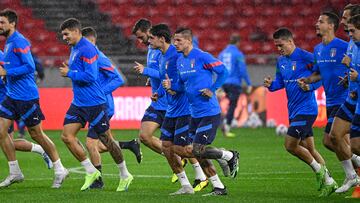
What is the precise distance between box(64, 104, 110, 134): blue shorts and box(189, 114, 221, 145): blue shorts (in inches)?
62.5

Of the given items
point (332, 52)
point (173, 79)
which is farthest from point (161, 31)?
point (332, 52)

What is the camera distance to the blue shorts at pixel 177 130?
41.1 ft

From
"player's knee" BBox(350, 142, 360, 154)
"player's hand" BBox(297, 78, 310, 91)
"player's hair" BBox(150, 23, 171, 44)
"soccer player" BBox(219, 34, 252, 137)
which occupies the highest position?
"player's hair" BBox(150, 23, 171, 44)

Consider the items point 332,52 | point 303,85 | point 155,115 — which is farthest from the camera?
point 155,115

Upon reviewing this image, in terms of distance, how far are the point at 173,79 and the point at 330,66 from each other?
2.15 meters

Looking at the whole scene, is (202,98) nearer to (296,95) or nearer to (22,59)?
(296,95)

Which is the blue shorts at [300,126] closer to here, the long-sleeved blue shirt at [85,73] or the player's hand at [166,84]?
the player's hand at [166,84]

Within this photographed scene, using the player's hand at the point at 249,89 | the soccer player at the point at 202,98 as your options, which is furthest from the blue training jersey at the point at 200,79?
the player's hand at the point at 249,89

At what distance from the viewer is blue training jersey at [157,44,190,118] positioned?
1282 cm

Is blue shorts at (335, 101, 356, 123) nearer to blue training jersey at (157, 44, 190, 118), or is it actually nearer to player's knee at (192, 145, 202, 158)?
player's knee at (192, 145, 202, 158)

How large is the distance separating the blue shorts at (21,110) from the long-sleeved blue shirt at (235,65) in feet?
37.5

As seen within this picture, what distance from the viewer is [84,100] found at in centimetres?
1326

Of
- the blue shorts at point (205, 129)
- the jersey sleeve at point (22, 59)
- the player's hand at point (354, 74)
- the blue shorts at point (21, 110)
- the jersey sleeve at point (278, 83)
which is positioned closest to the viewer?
the player's hand at point (354, 74)

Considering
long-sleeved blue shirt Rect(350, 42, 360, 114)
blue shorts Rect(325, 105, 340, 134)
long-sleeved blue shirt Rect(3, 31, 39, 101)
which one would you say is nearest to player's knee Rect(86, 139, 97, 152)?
long-sleeved blue shirt Rect(3, 31, 39, 101)
